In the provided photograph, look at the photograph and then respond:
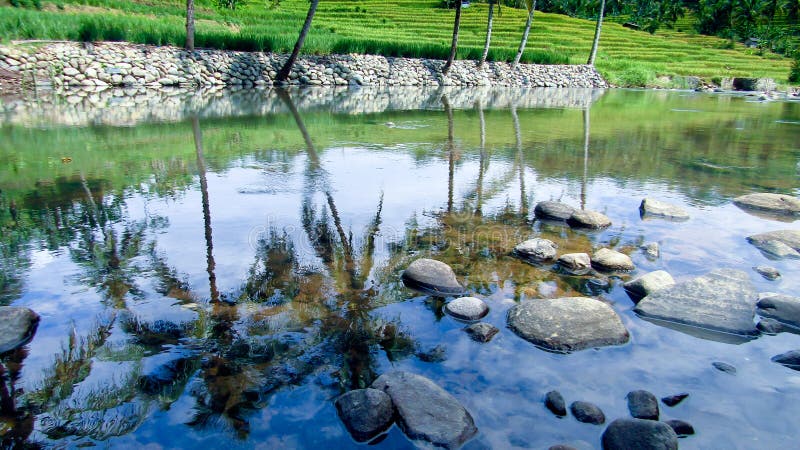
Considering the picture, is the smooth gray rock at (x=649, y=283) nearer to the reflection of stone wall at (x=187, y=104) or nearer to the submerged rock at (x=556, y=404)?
the submerged rock at (x=556, y=404)

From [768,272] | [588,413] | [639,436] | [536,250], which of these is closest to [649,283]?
[536,250]

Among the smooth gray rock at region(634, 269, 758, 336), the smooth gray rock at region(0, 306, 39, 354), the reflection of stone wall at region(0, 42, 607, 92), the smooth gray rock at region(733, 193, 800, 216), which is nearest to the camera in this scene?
the smooth gray rock at region(0, 306, 39, 354)

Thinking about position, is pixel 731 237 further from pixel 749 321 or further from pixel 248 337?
pixel 248 337

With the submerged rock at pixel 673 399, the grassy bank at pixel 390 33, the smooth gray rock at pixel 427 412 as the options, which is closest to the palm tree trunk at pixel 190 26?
the grassy bank at pixel 390 33

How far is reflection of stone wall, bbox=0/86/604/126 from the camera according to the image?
11258mm

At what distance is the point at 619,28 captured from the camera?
161ft

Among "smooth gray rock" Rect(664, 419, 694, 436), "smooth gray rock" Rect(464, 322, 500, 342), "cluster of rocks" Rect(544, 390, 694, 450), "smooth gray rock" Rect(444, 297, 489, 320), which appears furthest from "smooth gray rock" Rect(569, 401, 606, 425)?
"smooth gray rock" Rect(444, 297, 489, 320)

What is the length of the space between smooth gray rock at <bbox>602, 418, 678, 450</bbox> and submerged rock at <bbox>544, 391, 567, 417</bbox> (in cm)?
23

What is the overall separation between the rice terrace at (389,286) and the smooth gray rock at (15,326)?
0.04ft

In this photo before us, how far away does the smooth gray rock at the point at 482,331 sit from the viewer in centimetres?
329

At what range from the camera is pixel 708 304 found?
11.9 feet

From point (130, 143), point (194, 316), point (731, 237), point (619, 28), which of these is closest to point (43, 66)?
point (130, 143)

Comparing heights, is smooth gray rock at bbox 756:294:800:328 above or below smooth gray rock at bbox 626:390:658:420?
above

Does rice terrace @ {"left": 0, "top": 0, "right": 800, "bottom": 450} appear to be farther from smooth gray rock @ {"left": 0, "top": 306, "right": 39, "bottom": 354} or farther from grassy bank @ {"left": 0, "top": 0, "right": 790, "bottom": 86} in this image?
grassy bank @ {"left": 0, "top": 0, "right": 790, "bottom": 86}
